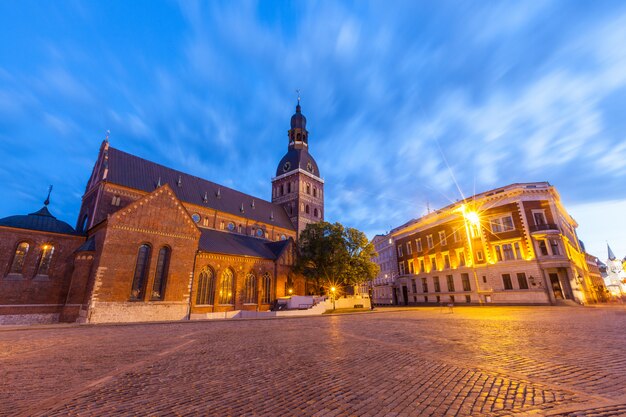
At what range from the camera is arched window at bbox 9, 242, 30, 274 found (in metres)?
23.8

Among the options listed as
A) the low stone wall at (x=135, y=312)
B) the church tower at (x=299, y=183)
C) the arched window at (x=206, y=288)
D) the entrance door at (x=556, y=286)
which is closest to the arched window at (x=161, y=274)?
the low stone wall at (x=135, y=312)

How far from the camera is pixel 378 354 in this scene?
840cm

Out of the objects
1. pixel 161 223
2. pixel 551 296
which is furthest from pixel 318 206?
pixel 551 296

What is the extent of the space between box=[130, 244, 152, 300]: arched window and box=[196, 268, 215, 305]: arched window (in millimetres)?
5374

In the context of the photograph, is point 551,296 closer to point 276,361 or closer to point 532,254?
point 532,254

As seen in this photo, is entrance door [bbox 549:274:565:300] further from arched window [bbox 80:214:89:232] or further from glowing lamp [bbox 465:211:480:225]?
arched window [bbox 80:214:89:232]

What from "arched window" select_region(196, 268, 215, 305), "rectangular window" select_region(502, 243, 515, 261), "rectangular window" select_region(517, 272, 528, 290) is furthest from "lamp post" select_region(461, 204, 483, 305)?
"arched window" select_region(196, 268, 215, 305)

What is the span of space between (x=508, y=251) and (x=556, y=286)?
244 inches

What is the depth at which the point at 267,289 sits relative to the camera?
35562 mm

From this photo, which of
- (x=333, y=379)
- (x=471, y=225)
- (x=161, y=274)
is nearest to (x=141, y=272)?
(x=161, y=274)

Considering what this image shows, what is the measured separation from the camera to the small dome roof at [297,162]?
183ft

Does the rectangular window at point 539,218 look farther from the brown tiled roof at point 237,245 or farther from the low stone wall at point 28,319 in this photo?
the low stone wall at point 28,319

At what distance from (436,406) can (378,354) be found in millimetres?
4384

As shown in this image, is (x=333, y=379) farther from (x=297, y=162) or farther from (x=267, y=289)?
(x=297, y=162)
